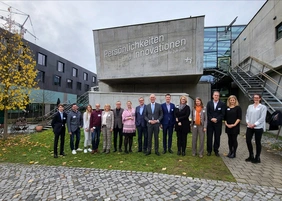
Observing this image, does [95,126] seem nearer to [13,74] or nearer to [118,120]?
[118,120]

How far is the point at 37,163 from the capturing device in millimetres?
5195

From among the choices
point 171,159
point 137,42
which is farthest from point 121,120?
point 137,42

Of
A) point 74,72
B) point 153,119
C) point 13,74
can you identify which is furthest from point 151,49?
point 74,72

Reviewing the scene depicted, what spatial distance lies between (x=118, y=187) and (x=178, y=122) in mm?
2740

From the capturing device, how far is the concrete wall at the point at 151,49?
Result: 13203mm

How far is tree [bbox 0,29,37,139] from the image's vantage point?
829 centimetres

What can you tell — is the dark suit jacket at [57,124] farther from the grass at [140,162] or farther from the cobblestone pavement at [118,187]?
the cobblestone pavement at [118,187]

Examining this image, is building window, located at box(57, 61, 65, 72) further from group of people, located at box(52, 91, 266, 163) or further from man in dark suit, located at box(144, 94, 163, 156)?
man in dark suit, located at box(144, 94, 163, 156)

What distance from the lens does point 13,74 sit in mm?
8500

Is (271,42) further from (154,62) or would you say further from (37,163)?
(37,163)

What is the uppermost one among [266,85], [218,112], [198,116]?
[266,85]

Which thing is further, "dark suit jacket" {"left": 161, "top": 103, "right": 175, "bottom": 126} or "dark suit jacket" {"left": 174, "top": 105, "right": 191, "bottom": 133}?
"dark suit jacket" {"left": 161, "top": 103, "right": 175, "bottom": 126}

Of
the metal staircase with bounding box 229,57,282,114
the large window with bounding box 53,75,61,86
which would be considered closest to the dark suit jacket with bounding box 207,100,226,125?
the metal staircase with bounding box 229,57,282,114

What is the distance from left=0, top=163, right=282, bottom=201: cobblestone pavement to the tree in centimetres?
543
